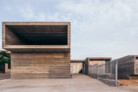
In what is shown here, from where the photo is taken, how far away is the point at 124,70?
1558 cm

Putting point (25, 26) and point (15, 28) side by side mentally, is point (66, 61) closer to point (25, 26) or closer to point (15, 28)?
point (25, 26)

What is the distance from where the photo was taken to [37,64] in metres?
15.8

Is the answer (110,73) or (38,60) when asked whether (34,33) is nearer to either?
(38,60)

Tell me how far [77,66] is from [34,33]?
17.5m

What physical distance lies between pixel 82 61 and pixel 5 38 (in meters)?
21.1

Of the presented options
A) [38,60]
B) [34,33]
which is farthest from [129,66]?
[34,33]

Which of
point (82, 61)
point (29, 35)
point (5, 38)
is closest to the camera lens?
point (5, 38)

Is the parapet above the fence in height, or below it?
above

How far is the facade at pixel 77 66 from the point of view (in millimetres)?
29331

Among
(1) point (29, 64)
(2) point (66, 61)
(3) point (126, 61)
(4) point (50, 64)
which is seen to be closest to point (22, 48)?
(1) point (29, 64)

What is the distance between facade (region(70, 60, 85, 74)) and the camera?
2933 centimetres

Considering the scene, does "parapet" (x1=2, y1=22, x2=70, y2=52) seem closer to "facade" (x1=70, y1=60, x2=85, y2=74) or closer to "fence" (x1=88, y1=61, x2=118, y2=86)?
"fence" (x1=88, y1=61, x2=118, y2=86)

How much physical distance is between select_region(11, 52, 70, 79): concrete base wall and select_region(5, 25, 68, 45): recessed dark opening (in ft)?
10.2

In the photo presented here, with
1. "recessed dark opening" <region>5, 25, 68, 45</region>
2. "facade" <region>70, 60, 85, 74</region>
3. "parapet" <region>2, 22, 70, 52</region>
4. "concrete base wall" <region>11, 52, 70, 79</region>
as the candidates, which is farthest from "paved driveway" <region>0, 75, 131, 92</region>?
"facade" <region>70, 60, 85, 74</region>
